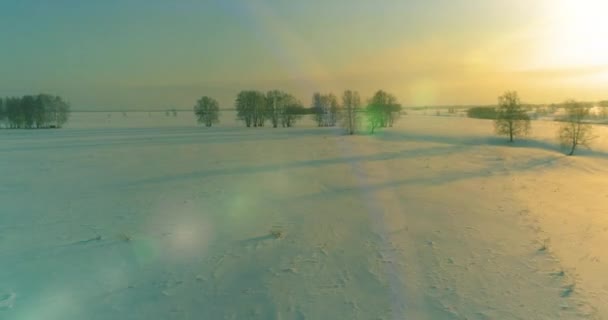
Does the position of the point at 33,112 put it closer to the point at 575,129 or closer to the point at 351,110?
the point at 351,110

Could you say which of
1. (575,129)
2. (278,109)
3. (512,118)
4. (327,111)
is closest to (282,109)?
(278,109)

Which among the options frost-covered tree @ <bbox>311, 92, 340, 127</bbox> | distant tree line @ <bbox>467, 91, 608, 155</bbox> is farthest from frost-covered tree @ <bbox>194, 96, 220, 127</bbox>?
distant tree line @ <bbox>467, 91, 608, 155</bbox>

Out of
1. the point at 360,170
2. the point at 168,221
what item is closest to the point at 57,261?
the point at 168,221

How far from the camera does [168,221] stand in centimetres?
1177

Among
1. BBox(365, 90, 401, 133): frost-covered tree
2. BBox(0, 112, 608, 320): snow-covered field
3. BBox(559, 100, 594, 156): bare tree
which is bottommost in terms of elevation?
BBox(0, 112, 608, 320): snow-covered field

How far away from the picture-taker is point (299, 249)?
966cm

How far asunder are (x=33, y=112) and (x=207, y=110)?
52110 millimetres

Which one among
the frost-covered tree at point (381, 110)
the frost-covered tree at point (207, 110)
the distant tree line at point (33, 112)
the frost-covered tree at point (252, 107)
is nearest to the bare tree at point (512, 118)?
the frost-covered tree at point (381, 110)

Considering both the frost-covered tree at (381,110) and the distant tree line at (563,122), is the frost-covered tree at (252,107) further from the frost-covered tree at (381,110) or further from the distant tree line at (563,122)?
the distant tree line at (563,122)

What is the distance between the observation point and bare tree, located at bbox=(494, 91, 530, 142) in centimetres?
5172

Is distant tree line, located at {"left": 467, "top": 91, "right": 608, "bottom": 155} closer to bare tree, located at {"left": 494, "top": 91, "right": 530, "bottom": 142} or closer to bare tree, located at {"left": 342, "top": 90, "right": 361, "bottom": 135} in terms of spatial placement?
bare tree, located at {"left": 494, "top": 91, "right": 530, "bottom": 142}

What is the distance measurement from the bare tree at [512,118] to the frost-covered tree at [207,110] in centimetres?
7835

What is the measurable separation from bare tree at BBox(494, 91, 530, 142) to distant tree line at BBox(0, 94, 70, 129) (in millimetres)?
116342

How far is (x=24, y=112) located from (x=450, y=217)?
124m
